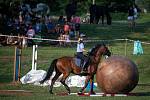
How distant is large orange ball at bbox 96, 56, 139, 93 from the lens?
64.8ft

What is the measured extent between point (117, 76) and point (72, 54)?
14727 mm

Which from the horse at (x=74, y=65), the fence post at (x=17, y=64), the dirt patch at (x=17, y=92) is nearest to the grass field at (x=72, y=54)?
the dirt patch at (x=17, y=92)

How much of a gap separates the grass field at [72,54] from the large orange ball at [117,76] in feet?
1.75

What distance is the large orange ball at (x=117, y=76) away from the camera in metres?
19.8

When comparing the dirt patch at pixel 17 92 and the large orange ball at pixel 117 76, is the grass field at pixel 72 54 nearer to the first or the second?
the dirt patch at pixel 17 92

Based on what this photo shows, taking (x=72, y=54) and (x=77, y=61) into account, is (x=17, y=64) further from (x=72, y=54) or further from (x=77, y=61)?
(x=72, y=54)

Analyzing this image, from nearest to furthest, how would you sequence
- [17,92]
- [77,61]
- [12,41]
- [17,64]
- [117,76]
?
[117,76] < [77,61] < [17,92] < [17,64] < [12,41]

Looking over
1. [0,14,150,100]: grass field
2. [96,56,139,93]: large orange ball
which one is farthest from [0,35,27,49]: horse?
[96,56,139,93]: large orange ball

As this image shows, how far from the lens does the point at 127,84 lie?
19.8m

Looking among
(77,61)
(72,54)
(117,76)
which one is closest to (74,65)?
(77,61)

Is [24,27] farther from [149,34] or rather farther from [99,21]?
[99,21]

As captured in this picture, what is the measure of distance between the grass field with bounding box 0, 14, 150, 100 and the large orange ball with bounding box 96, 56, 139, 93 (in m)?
0.53

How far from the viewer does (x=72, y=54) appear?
34.4 metres

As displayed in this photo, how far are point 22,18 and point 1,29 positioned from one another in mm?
4644
